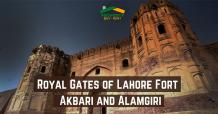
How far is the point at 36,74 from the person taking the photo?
14.8 meters

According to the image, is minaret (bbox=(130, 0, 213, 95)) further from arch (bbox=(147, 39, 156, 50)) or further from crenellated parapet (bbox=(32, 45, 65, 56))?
crenellated parapet (bbox=(32, 45, 65, 56))

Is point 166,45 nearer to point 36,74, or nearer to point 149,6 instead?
point 149,6

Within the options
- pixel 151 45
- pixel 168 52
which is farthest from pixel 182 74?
pixel 151 45

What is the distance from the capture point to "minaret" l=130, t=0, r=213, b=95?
9.62 m

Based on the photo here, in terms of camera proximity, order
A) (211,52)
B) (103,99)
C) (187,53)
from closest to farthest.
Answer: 1. (103,99)
2. (187,53)
3. (211,52)

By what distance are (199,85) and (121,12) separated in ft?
24.1

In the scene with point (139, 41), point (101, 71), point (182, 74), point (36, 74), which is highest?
point (139, 41)

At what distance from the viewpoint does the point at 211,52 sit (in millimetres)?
11828

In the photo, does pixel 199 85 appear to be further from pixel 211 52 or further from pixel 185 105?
pixel 211 52

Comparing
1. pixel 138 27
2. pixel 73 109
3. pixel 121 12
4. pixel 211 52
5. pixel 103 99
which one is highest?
pixel 121 12

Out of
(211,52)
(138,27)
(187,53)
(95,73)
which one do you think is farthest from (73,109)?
(211,52)

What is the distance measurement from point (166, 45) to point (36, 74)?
990 cm

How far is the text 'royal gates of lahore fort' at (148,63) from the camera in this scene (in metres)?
9.12

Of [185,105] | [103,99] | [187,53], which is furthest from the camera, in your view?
[187,53]
